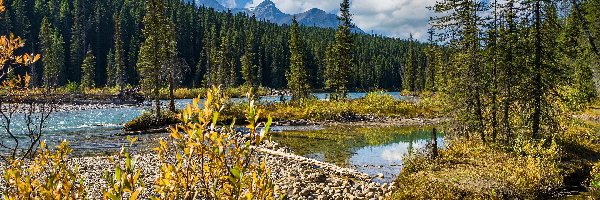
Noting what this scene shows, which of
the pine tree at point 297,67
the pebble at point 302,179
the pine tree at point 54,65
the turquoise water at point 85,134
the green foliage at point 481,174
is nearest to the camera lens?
the green foliage at point 481,174

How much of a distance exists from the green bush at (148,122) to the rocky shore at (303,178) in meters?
11.8

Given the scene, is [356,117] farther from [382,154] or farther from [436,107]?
[382,154]

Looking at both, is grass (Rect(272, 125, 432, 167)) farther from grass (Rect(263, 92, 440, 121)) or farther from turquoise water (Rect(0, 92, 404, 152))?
turquoise water (Rect(0, 92, 404, 152))

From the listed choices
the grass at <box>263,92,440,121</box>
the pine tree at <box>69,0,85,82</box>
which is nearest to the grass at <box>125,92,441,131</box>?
the grass at <box>263,92,440,121</box>

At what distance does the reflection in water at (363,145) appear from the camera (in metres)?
20.3

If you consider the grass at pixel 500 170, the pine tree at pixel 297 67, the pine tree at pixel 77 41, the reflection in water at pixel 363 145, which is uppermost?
the pine tree at pixel 77 41

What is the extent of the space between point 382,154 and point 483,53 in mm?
7053

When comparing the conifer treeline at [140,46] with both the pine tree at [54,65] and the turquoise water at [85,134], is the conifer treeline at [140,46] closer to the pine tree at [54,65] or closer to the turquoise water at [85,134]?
the pine tree at [54,65]

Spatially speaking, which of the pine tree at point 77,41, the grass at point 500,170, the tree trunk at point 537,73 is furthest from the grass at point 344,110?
the pine tree at point 77,41

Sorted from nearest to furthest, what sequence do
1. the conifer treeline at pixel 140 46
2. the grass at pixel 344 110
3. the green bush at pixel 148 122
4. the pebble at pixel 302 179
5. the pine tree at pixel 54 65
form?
the pebble at pixel 302 179 < the green bush at pixel 148 122 < the grass at pixel 344 110 < the pine tree at pixel 54 65 < the conifer treeline at pixel 140 46

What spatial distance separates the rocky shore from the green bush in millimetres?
11775

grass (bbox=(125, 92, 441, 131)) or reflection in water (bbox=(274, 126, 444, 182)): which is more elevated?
grass (bbox=(125, 92, 441, 131))

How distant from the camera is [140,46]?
102m

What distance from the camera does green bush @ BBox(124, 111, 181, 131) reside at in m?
33.6
